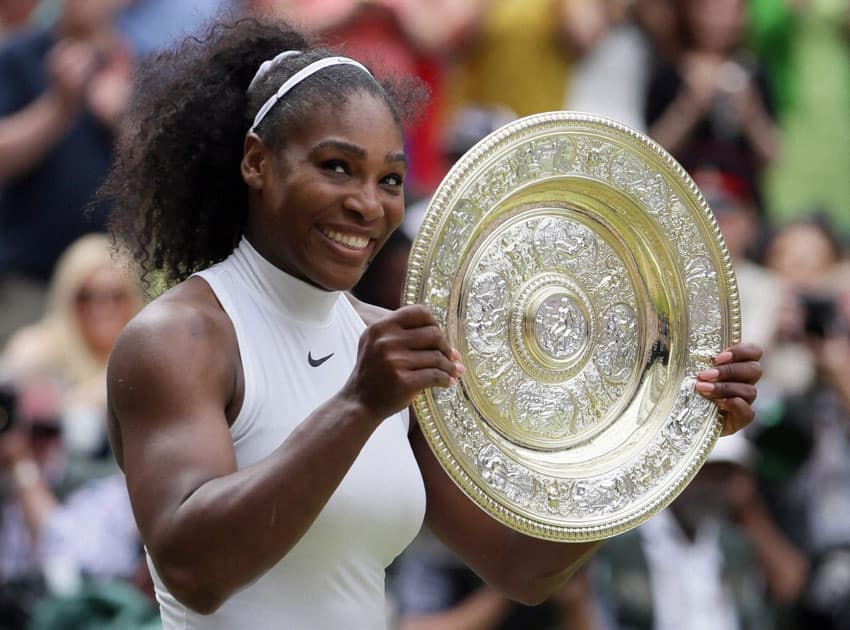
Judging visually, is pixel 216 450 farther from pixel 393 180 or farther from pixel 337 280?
pixel 393 180

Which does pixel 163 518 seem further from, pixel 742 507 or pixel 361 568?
pixel 742 507

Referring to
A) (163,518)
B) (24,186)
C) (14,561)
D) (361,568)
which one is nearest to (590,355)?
(361,568)

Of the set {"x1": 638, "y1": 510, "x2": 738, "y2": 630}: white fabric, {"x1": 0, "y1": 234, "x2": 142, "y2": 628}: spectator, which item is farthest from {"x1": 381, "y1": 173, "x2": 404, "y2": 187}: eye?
{"x1": 638, "y1": 510, "x2": 738, "y2": 630}: white fabric

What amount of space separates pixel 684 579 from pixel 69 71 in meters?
2.72

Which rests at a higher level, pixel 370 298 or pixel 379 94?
pixel 379 94

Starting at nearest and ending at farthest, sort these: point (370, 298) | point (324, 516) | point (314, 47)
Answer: point (324, 516), point (314, 47), point (370, 298)

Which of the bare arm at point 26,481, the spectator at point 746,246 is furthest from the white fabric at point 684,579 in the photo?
the bare arm at point 26,481

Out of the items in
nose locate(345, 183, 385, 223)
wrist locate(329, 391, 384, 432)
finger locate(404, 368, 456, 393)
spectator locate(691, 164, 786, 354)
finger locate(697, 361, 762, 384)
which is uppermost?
nose locate(345, 183, 385, 223)

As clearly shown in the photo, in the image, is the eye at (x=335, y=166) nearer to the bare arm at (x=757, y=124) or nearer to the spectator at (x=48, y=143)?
the spectator at (x=48, y=143)

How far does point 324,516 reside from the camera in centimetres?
229

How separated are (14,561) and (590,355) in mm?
2552

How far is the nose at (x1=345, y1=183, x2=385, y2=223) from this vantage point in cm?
229

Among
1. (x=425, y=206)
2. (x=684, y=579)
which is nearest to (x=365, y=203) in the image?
(x=425, y=206)

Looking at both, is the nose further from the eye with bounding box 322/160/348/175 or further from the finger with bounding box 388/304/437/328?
the finger with bounding box 388/304/437/328
